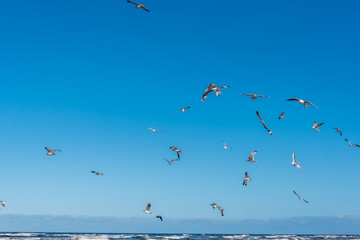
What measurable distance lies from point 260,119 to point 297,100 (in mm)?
2514

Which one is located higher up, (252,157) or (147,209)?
(252,157)

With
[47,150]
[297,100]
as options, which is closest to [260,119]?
[297,100]

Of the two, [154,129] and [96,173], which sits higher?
[154,129]

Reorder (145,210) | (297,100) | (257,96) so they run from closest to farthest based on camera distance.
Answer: (297,100), (257,96), (145,210)

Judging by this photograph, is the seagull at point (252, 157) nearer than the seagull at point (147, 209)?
Yes

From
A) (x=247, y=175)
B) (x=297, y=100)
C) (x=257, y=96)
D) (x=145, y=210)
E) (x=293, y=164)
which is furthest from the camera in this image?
(x=145, y=210)

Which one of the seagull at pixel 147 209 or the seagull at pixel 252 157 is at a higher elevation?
the seagull at pixel 252 157

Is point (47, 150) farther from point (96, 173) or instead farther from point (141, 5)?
point (141, 5)

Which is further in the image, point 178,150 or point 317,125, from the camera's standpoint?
point 178,150

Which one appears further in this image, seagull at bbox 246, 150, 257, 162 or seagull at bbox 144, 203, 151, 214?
seagull at bbox 144, 203, 151, 214

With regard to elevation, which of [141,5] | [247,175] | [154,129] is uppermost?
[141,5]

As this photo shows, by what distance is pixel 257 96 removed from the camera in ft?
89.8

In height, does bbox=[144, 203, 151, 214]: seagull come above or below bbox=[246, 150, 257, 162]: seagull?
below

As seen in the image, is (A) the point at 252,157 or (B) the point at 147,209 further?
(B) the point at 147,209
